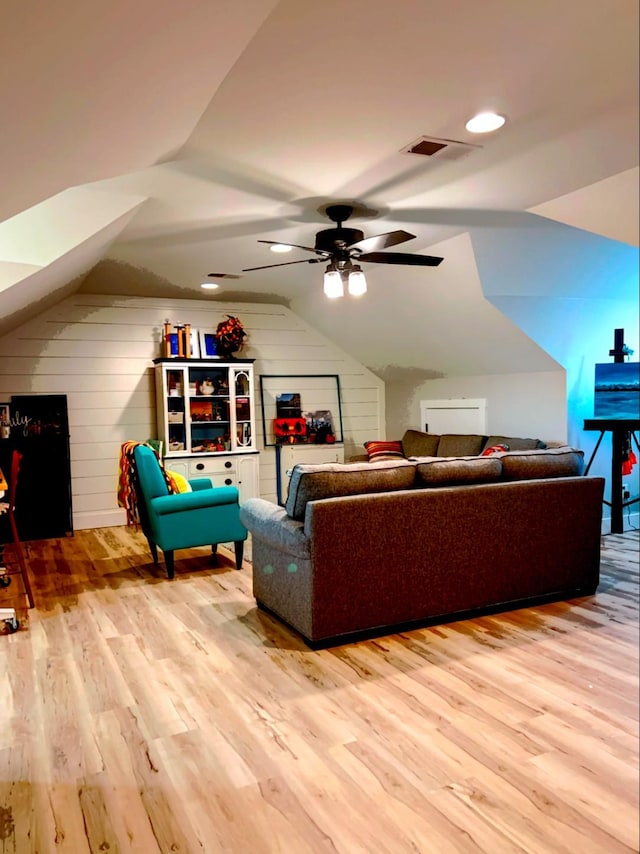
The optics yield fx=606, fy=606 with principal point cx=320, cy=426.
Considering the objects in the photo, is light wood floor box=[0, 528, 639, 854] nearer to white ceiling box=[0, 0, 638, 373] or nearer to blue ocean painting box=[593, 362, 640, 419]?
blue ocean painting box=[593, 362, 640, 419]

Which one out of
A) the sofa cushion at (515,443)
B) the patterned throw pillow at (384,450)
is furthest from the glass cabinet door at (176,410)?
the sofa cushion at (515,443)

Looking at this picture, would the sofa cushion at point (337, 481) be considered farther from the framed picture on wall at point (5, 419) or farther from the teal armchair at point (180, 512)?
the framed picture on wall at point (5, 419)

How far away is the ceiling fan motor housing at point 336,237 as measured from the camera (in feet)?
10.4

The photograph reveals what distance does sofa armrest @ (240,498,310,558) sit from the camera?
8.24 feet

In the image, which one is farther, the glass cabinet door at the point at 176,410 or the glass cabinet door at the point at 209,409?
the glass cabinet door at the point at 209,409

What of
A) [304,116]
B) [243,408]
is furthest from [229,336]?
[304,116]

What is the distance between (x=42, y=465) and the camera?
4539 mm

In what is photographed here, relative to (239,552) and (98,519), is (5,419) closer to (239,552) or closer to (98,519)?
(98,519)

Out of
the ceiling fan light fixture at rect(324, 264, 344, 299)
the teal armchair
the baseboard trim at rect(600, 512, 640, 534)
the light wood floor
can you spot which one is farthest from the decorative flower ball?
the baseboard trim at rect(600, 512, 640, 534)

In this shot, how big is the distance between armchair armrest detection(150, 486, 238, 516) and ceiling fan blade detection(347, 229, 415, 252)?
159 cm

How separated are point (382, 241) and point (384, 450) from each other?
112 inches

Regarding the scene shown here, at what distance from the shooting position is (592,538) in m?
3.00

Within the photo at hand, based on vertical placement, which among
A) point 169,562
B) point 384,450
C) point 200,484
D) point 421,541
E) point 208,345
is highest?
point 208,345

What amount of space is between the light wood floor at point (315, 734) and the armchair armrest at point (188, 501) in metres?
0.64
